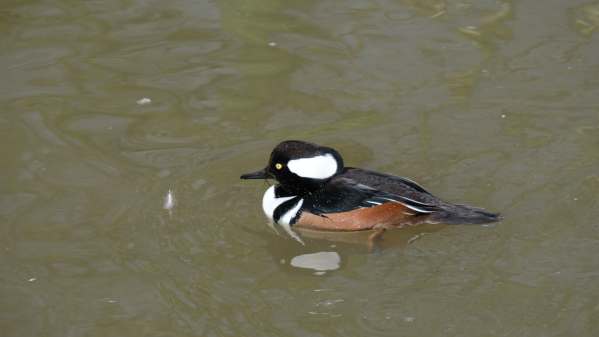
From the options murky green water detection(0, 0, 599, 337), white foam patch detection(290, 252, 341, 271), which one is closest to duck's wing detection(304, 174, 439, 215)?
murky green water detection(0, 0, 599, 337)

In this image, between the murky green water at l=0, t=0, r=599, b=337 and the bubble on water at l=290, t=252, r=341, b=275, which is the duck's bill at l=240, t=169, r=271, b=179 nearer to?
the murky green water at l=0, t=0, r=599, b=337

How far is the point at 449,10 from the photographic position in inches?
421

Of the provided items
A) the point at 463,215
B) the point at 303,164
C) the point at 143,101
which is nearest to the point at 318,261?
the point at 303,164

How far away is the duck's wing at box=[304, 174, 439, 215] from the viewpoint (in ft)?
23.6

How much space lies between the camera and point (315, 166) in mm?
7430

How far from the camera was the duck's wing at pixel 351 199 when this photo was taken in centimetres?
720

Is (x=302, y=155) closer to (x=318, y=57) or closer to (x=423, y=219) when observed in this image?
(x=423, y=219)

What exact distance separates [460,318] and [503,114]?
123 inches

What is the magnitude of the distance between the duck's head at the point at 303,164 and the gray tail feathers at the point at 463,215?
0.91m

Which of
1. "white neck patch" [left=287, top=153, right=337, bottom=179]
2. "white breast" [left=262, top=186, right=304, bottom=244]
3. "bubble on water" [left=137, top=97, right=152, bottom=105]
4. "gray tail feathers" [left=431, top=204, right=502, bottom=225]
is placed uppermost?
"white neck patch" [left=287, top=153, right=337, bottom=179]

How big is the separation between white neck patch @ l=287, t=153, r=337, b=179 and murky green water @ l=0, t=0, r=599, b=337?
1.72 feet

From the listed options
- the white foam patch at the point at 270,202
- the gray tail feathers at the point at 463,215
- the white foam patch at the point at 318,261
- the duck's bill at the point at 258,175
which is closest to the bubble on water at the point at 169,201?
the duck's bill at the point at 258,175

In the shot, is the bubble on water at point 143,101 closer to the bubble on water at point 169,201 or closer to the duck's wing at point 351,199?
the bubble on water at point 169,201

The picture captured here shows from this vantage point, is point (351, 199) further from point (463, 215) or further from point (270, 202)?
point (463, 215)
